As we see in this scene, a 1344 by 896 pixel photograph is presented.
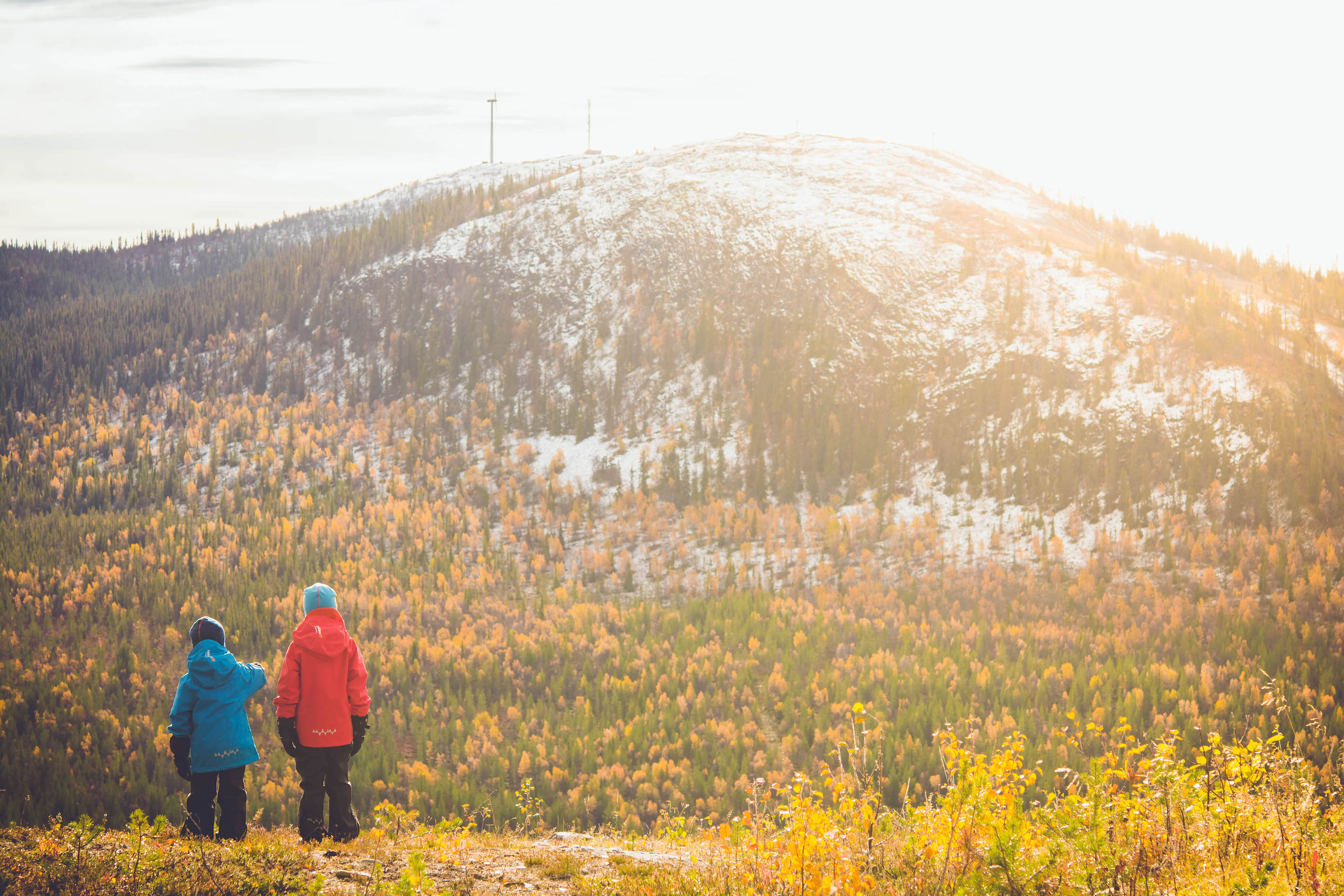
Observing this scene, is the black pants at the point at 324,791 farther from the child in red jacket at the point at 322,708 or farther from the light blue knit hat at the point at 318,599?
the light blue knit hat at the point at 318,599

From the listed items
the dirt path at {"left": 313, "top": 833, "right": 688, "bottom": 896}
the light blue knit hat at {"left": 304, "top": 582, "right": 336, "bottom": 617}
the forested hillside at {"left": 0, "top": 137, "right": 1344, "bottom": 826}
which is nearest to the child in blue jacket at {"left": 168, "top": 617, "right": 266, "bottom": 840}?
the light blue knit hat at {"left": 304, "top": 582, "right": 336, "bottom": 617}

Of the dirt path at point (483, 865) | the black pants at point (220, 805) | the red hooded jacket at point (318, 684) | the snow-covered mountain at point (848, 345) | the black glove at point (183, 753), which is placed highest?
the snow-covered mountain at point (848, 345)

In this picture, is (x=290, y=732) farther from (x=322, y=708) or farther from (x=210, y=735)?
(x=210, y=735)

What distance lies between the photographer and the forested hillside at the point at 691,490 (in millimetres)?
16766

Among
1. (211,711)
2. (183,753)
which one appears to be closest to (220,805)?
(183,753)

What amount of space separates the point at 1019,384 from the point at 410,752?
2307 cm

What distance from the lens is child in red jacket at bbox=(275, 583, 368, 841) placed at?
8.13 m

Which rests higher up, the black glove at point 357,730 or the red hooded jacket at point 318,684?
the red hooded jacket at point 318,684

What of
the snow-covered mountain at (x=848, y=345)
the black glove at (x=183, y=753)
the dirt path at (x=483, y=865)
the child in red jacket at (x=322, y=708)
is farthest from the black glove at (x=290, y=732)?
the snow-covered mountain at (x=848, y=345)

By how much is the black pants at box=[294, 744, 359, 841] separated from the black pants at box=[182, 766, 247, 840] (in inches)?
22.1

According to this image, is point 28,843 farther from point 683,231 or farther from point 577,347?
point 683,231

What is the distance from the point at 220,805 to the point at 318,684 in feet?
4.97

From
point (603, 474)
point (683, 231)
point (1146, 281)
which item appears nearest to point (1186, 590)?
point (1146, 281)

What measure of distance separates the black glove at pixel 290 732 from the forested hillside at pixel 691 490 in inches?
272
